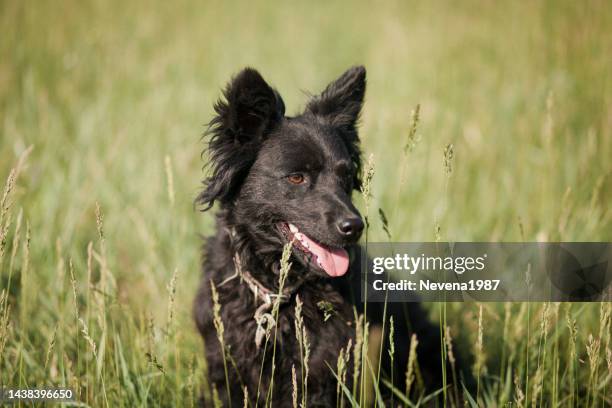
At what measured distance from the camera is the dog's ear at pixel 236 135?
3.07m

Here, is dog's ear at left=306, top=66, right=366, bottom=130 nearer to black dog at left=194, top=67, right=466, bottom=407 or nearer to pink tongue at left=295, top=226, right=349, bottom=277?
black dog at left=194, top=67, right=466, bottom=407

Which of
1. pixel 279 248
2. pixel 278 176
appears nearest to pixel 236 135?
pixel 278 176

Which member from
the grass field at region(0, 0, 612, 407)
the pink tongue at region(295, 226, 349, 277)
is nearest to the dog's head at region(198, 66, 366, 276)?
the pink tongue at region(295, 226, 349, 277)

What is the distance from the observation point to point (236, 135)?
3195 mm

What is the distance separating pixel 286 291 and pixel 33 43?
637 cm

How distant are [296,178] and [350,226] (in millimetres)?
532

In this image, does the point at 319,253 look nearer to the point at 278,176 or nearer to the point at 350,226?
the point at 350,226

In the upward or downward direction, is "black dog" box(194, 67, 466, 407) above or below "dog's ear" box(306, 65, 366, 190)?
below

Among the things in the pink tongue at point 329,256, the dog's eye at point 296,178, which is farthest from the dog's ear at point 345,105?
the pink tongue at point 329,256

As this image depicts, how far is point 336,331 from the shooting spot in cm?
294

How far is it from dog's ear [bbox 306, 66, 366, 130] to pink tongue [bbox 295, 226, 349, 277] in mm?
927

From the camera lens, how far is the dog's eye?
3.16 metres

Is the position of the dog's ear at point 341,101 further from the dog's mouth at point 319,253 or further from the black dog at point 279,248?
the dog's mouth at point 319,253

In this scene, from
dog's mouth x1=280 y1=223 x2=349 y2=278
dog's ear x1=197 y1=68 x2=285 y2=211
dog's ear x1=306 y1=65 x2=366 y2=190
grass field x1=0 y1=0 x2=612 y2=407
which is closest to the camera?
dog's mouth x1=280 y1=223 x2=349 y2=278
